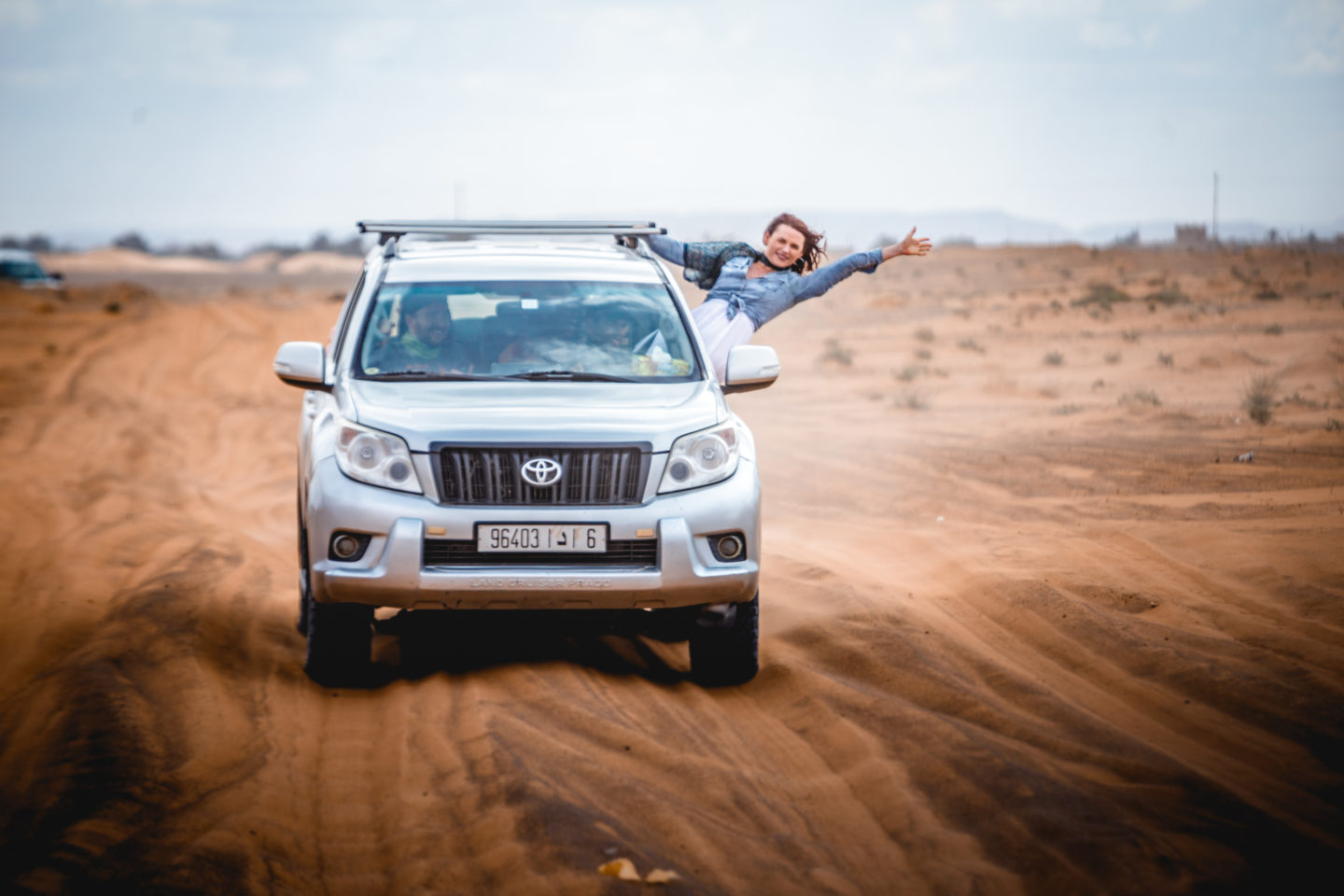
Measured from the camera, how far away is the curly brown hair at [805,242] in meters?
7.29

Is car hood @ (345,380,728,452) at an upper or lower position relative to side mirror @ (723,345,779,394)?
lower

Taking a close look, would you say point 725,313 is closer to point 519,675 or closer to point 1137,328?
point 519,675

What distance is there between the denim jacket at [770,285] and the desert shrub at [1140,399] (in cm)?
891

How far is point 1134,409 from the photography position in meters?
14.4

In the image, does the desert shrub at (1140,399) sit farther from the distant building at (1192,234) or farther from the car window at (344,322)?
the distant building at (1192,234)

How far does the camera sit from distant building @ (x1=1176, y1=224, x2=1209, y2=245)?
181ft

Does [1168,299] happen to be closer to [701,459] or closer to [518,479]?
[701,459]

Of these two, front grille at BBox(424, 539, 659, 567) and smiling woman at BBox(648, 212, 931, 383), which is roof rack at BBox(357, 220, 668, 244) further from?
front grille at BBox(424, 539, 659, 567)

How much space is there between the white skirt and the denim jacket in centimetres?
5

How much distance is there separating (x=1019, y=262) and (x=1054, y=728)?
47404 millimetres

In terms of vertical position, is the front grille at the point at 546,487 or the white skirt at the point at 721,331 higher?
the white skirt at the point at 721,331

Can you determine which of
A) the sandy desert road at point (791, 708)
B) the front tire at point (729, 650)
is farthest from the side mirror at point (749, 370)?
the sandy desert road at point (791, 708)

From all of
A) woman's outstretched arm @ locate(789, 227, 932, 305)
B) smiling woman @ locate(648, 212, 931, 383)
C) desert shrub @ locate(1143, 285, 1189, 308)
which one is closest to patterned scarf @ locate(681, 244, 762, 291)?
smiling woman @ locate(648, 212, 931, 383)

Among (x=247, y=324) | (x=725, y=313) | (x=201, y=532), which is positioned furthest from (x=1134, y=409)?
(x=247, y=324)
